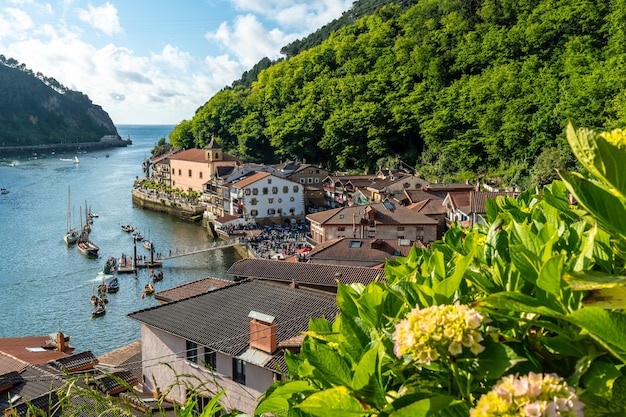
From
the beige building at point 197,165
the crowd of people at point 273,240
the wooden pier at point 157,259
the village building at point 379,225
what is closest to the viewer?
the village building at point 379,225

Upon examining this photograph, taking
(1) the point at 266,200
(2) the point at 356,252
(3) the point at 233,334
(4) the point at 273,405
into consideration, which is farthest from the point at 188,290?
(1) the point at 266,200

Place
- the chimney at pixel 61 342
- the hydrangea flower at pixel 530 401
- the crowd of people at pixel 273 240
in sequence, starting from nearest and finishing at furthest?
the hydrangea flower at pixel 530 401
the chimney at pixel 61 342
the crowd of people at pixel 273 240

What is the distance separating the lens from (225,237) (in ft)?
107

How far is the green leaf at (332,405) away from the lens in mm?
1141

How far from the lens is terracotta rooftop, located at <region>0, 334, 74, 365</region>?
11203mm

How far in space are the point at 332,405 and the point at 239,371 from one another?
8326mm

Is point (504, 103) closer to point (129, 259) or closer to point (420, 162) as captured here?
point (420, 162)

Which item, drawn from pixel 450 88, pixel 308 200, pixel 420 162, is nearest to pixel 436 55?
pixel 450 88

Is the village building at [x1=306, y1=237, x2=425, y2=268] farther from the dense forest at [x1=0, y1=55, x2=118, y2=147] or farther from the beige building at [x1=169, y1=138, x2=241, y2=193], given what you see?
the dense forest at [x1=0, y1=55, x2=118, y2=147]

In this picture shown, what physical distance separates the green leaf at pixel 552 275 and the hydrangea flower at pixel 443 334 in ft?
0.47

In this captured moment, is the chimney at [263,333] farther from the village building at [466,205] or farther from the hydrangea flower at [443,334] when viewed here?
the village building at [466,205]

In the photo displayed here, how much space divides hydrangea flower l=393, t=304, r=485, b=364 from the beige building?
137 ft

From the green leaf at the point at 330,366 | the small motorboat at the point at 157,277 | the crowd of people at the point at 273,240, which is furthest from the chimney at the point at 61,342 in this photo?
the green leaf at the point at 330,366

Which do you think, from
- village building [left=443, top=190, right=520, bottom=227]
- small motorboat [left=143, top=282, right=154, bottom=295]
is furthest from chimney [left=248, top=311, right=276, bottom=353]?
village building [left=443, top=190, right=520, bottom=227]
